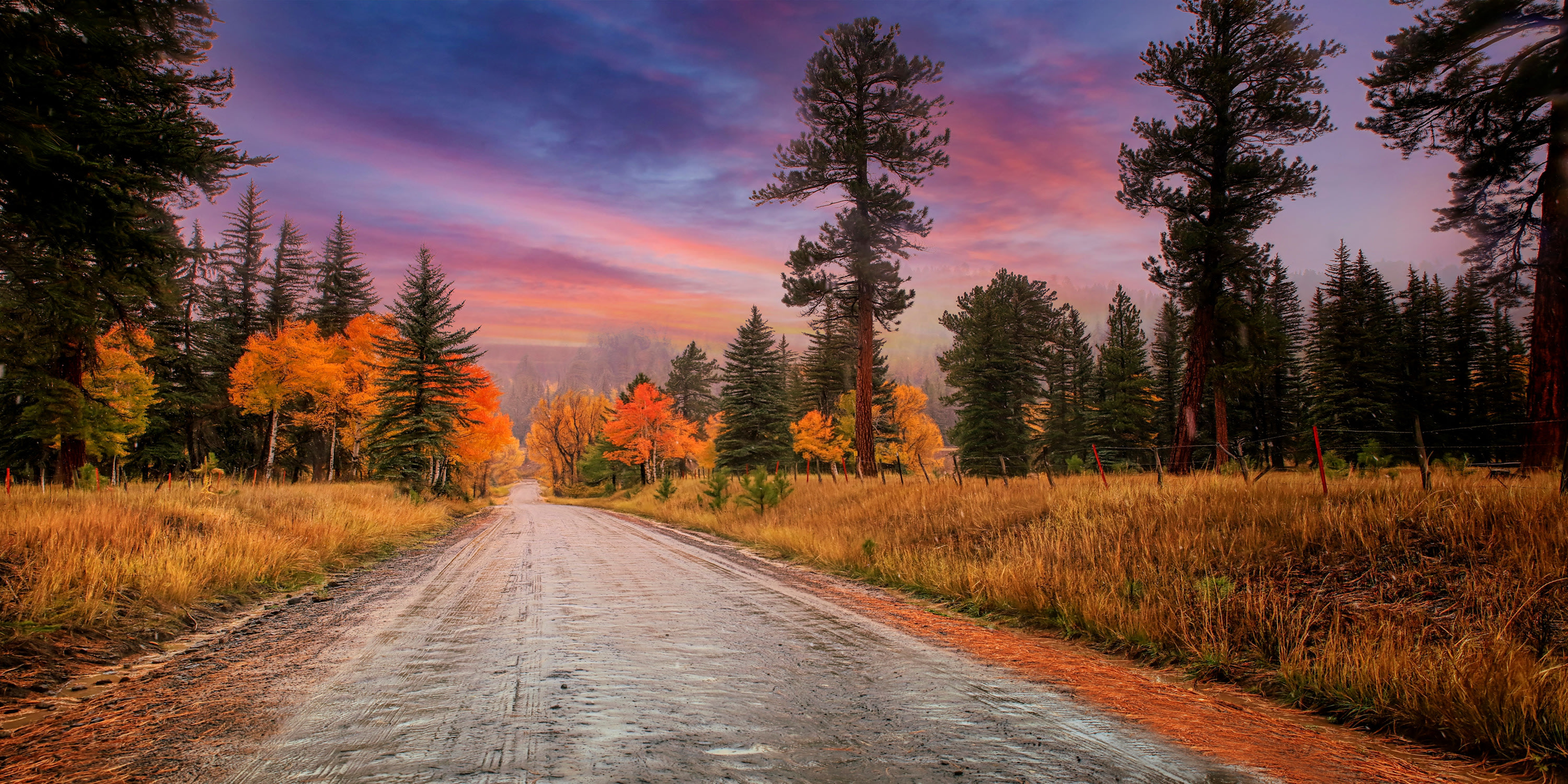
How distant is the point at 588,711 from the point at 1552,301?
1624 centimetres

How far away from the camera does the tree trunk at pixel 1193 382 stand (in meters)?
16.5

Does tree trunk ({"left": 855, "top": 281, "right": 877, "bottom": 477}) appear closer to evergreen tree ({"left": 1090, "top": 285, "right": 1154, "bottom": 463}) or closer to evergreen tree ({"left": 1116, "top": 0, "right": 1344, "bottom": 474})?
evergreen tree ({"left": 1116, "top": 0, "right": 1344, "bottom": 474})

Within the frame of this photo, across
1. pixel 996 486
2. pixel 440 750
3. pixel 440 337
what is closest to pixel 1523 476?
pixel 996 486

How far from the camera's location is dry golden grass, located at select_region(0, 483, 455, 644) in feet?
15.9

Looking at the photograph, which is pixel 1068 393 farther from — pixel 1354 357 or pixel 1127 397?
pixel 1354 357

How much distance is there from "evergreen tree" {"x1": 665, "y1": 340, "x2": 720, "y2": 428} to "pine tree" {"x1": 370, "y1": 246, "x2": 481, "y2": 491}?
1195 inches

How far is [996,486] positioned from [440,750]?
36.4 ft

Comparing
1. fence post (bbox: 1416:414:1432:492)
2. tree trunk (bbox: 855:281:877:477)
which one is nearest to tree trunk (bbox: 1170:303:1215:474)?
tree trunk (bbox: 855:281:877:477)

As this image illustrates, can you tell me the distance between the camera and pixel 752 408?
126 ft

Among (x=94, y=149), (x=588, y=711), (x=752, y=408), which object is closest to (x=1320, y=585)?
(x=588, y=711)

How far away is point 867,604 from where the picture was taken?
21.9ft

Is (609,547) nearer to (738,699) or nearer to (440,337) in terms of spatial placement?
(738,699)

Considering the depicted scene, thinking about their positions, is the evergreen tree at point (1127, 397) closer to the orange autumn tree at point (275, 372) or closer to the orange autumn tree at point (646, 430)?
the orange autumn tree at point (646, 430)

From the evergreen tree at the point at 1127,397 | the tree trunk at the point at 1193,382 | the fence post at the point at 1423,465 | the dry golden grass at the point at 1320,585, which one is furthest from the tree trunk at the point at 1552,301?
the evergreen tree at the point at 1127,397
